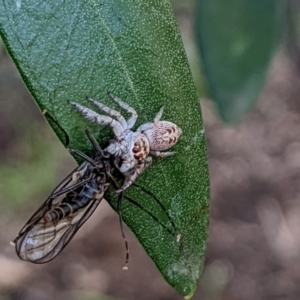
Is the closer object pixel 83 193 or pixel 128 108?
pixel 128 108

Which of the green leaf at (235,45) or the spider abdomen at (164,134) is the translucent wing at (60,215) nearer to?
the spider abdomen at (164,134)

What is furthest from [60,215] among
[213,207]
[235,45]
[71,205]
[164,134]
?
[213,207]

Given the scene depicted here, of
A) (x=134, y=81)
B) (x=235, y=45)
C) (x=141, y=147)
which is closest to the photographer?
(x=134, y=81)

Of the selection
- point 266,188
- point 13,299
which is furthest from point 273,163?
point 13,299

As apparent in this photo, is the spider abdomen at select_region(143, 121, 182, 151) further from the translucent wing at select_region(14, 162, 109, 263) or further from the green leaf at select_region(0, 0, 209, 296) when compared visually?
the translucent wing at select_region(14, 162, 109, 263)

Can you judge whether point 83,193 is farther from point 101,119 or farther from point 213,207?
point 213,207

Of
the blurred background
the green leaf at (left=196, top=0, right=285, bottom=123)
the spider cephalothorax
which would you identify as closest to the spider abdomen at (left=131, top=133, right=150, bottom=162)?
the spider cephalothorax

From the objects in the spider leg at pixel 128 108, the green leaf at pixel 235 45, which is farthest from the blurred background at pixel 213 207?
the spider leg at pixel 128 108

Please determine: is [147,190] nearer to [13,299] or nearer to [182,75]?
[182,75]
